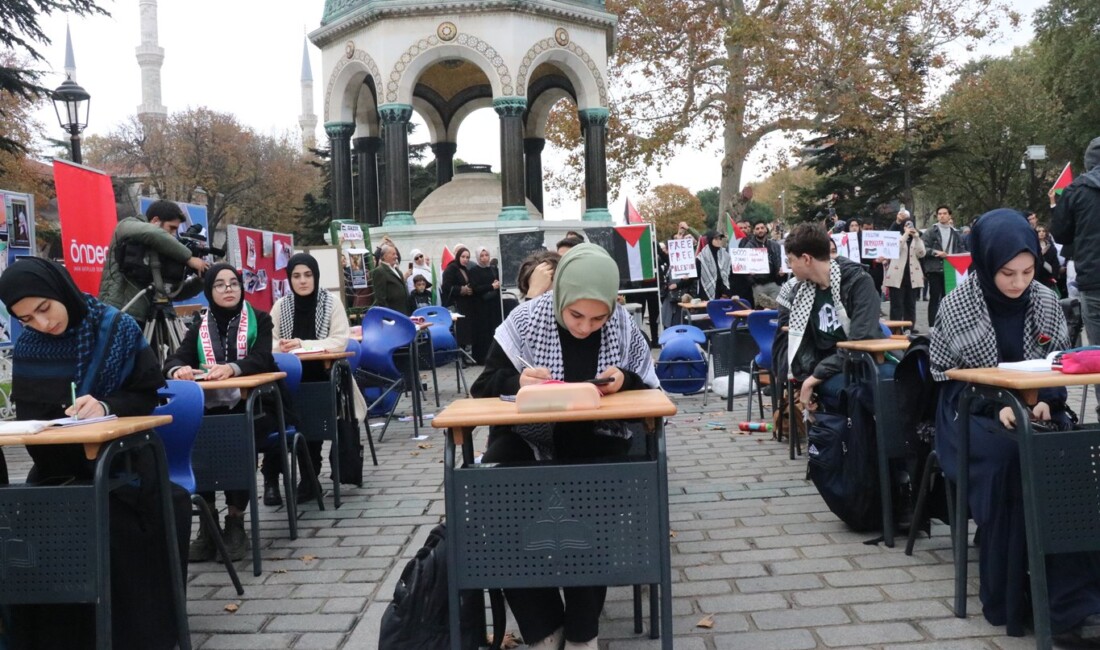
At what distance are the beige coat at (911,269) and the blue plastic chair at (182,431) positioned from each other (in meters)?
13.4

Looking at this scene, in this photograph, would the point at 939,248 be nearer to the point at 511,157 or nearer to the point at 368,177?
the point at 511,157

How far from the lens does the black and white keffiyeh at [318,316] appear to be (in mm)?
6977

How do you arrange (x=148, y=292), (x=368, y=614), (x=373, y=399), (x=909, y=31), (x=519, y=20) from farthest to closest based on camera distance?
(x=909, y=31) < (x=519, y=20) < (x=373, y=399) < (x=148, y=292) < (x=368, y=614)

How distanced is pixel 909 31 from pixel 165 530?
31.7 metres

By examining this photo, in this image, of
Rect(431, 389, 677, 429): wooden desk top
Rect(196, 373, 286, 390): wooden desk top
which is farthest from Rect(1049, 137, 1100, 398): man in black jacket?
Rect(196, 373, 286, 390): wooden desk top

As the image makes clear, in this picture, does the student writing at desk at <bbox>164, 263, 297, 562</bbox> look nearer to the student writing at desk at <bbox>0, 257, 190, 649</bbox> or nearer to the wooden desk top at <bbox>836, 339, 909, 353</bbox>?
the student writing at desk at <bbox>0, 257, 190, 649</bbox>

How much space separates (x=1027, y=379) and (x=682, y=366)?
7046 millimetres

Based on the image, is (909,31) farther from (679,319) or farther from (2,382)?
(2,382)

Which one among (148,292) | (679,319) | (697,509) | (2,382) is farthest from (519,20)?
(697,509)

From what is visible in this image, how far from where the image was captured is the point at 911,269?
15.6 metres

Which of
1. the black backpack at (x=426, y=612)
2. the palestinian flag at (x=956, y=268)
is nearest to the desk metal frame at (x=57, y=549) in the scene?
the black backpack at (x=426, y=612)

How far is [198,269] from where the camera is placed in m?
7.15

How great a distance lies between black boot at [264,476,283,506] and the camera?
644cm

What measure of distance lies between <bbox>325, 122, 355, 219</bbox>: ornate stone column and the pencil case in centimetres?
2035
